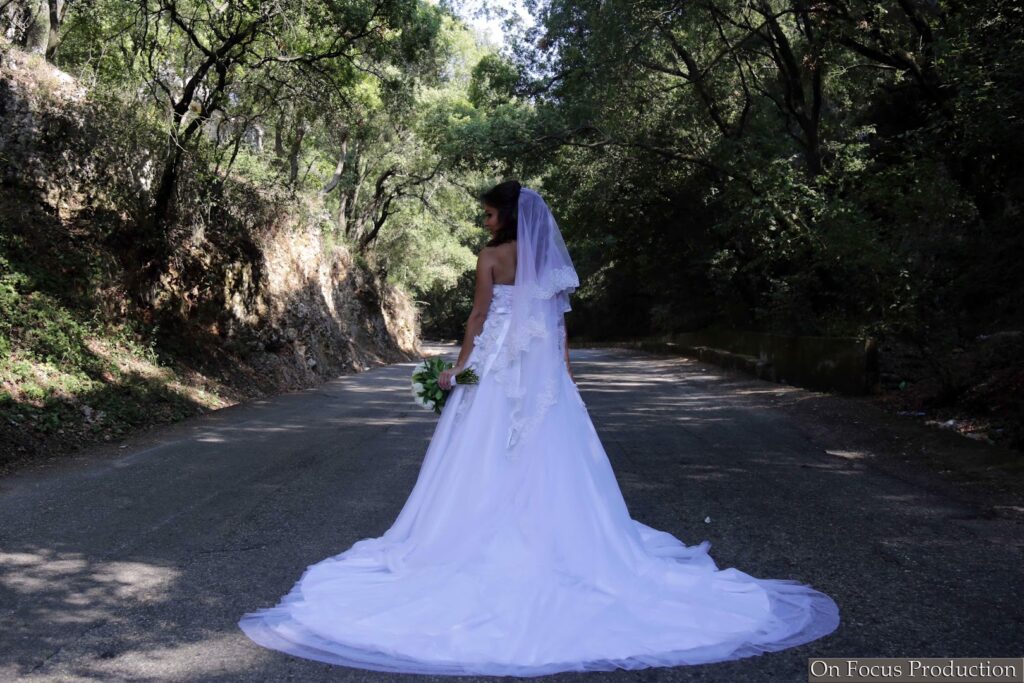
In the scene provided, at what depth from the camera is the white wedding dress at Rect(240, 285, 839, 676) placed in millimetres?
3926

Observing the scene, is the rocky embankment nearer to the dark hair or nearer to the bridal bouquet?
the bridal bouquet

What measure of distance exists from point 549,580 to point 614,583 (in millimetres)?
359

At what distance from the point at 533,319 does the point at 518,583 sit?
159 cm

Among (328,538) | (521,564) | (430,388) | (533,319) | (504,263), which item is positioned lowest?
(328,538)

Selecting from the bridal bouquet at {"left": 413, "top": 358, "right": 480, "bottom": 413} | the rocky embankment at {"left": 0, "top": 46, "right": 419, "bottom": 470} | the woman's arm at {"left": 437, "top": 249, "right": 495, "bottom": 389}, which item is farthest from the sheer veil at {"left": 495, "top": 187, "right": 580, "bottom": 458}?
the rocky embankment at {"left": 0, "top": 46, "right": 419, "bottom": 470}

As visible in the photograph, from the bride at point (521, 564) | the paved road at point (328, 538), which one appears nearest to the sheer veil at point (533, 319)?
the bride at point (521, 564)

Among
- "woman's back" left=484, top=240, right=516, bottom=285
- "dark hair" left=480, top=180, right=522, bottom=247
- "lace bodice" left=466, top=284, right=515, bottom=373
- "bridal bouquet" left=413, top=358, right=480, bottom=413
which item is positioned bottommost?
"bridal bouquet" left=413, top=358, right=480, bottom=413

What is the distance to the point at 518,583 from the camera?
449 cm

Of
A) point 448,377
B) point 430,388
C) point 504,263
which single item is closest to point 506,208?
point 504,263

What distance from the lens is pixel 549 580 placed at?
4523 mm

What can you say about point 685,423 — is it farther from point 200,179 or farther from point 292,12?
point 200,179

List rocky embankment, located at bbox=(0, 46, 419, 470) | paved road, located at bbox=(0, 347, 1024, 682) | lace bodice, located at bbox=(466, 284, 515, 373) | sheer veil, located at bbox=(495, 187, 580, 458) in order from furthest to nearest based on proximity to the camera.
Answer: rocky embankment, located at bbox=(0, 46, 419, 470)
lace bodice, located at bbox=(466, 284, 515, 373)
sheer veil, located at bbox=(495, 187, 580, 458)
paved road, located at bbox=(0, 347, 1024, 682)

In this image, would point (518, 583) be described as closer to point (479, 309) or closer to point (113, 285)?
point (479, 309)

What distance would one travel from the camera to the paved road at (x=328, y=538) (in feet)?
12.8
